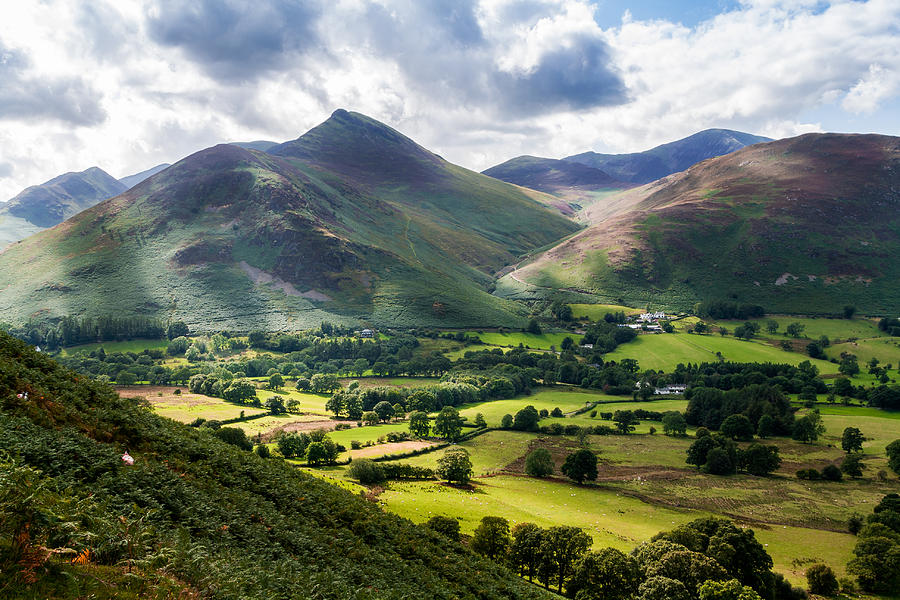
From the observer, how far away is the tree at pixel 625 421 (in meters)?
109

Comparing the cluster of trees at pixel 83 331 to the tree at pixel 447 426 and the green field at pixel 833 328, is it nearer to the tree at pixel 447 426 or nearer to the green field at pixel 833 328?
the tree at pixel 447 426

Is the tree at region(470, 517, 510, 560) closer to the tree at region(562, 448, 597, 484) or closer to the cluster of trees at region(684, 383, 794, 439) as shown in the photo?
the tree at region(562, 448, 597, 484)

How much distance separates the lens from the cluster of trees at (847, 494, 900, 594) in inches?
1876

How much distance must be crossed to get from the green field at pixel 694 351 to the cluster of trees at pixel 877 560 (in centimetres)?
10855

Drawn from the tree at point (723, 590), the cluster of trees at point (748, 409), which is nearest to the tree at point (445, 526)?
the tree at point (723, 590)

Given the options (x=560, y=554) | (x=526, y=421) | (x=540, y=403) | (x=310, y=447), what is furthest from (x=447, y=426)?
(x=560, y=554)

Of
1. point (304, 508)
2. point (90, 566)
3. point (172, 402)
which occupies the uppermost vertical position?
point (90, 566)

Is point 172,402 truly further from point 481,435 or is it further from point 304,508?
point 304,508

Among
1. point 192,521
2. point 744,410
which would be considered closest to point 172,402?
point 192,521

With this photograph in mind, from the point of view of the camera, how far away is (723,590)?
39219 mm

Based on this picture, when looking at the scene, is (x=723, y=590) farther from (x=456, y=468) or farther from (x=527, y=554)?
(x=456, y=468)

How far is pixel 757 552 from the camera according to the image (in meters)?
46.9

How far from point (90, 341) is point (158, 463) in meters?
207

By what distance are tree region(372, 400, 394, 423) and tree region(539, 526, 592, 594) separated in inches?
2901
